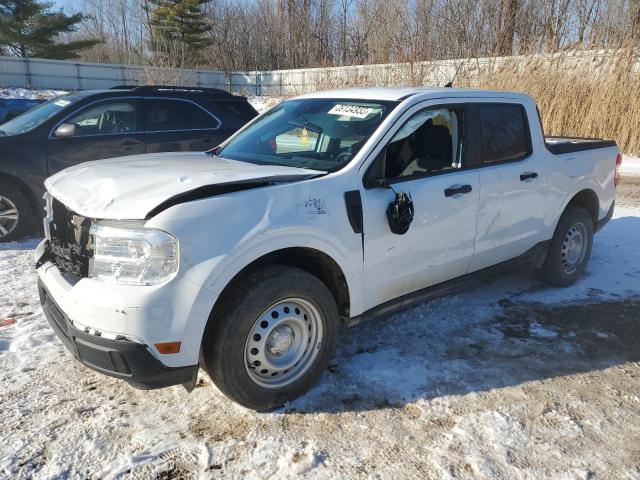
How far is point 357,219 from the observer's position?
3.10 meters

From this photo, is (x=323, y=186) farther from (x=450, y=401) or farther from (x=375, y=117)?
(x=450, y=401)

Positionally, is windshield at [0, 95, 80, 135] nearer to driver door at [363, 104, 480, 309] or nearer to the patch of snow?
driver door at [363, 104, 480, 309]

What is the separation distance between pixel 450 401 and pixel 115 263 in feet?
6.75

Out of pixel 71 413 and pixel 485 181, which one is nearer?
pixel 71 413

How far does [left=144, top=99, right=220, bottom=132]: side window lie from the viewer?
6852mm

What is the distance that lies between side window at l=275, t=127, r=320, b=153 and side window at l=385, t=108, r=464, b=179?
57cm

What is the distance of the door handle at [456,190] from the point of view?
142 inches

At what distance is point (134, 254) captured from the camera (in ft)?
8.28

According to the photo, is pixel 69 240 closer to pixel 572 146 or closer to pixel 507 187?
pixel 507 187

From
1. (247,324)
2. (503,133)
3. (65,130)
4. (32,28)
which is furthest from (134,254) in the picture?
(32,28)

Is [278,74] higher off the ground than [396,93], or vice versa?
[278,74]

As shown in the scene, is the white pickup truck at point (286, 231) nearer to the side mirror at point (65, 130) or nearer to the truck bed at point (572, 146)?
the truck bed at point (572, 146)

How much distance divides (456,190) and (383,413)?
1627 mm

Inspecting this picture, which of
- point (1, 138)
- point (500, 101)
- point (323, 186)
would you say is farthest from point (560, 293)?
point (1, 138)
